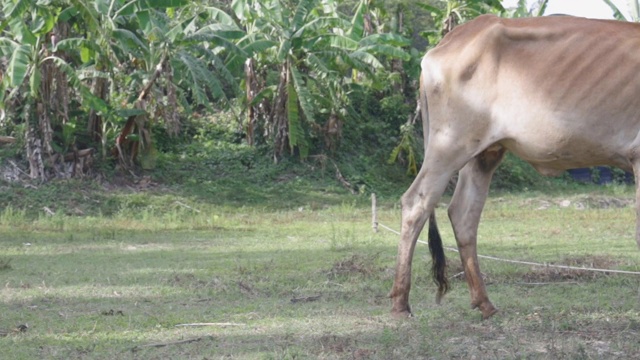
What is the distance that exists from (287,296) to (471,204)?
5.75ft

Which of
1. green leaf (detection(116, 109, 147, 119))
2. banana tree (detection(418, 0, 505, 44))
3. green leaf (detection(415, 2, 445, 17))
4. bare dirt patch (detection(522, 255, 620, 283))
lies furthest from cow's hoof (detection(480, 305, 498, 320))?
green leaf (detection(415, 2, 445, 17))

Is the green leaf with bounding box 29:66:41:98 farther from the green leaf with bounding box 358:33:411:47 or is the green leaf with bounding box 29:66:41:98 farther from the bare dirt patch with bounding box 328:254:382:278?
the bare dirt patch with bounding box 328:254:382:278

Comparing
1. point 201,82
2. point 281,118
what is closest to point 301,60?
point 281,118

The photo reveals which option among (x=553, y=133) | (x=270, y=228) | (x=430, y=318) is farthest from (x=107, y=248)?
(x=553, y=133)

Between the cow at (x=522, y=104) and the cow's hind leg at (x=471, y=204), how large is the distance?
11mm

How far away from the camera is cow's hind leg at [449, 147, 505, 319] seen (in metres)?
7.04

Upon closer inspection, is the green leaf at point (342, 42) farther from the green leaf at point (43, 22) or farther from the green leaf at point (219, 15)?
the green leaf at point (43, 22)

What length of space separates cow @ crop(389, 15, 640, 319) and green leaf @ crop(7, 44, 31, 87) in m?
10.3

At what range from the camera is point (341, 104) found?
22.7 meters

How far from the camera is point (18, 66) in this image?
15.6 m

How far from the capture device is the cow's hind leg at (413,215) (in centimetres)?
673

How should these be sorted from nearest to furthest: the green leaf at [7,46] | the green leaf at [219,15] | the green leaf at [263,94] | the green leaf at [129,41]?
the green leaf at [7,46] → the green leaf at [129,41] → the green leaf at [219,15] → the green leaf at [263,94]

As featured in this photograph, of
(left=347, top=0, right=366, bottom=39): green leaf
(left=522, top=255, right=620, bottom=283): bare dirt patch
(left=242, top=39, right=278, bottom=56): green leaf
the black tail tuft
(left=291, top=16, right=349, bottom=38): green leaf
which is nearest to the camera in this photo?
the black tail tuft

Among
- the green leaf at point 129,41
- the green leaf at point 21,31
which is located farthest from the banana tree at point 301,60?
the green leaf at point 21,31
